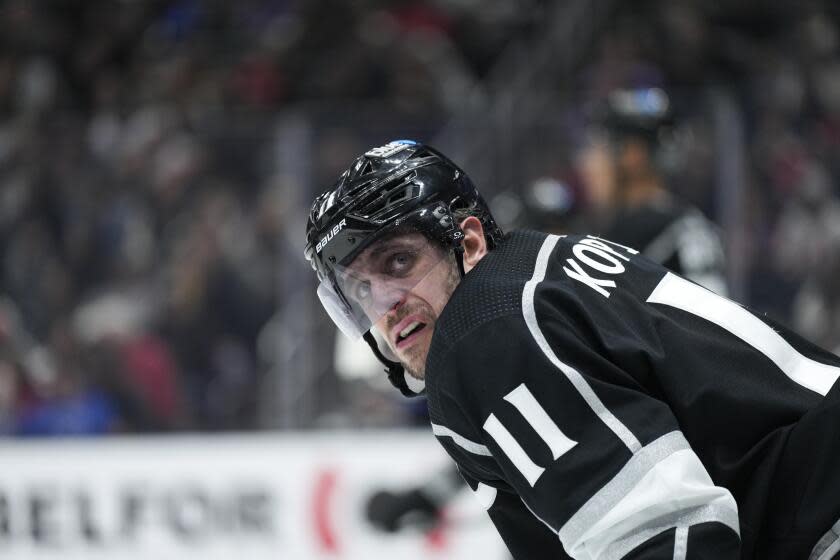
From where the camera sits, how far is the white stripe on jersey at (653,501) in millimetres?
1581

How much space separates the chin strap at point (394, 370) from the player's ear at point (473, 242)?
23 cm

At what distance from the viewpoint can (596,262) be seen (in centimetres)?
188

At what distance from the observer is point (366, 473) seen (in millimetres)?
5203

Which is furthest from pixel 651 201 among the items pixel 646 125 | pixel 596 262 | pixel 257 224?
pixel 257 224

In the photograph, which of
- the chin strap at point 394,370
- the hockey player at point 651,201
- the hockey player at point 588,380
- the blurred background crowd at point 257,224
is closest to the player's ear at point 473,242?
the hockey player at point 588,380

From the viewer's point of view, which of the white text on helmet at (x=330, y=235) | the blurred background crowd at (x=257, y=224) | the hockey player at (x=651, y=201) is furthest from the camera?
the blurred background crowd at (x=257, y=224)

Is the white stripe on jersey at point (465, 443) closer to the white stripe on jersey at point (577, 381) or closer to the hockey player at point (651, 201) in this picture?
the white stripe on jersey at point (577, 381)

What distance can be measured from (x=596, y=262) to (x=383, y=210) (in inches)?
12.5

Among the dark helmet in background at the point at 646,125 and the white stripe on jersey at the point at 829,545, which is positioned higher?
the white stripe on jersey at the point at 829,545

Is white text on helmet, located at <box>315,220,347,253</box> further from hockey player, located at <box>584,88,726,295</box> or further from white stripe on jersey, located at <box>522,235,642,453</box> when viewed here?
hockey player, located at <box>584,88,726,295</box>

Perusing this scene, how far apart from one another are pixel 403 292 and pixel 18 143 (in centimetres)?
442

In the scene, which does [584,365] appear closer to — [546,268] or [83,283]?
[546,268]

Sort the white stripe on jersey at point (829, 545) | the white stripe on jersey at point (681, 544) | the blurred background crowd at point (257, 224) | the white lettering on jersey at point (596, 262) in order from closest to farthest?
the white stripe on jersey at point (681, 544)
the white stripe on jersey at point (829, 545)
the white lettering on jersey at point (596, 262)
the blurred background crowd at point (257, 224)

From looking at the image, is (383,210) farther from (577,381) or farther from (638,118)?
(638,118)
